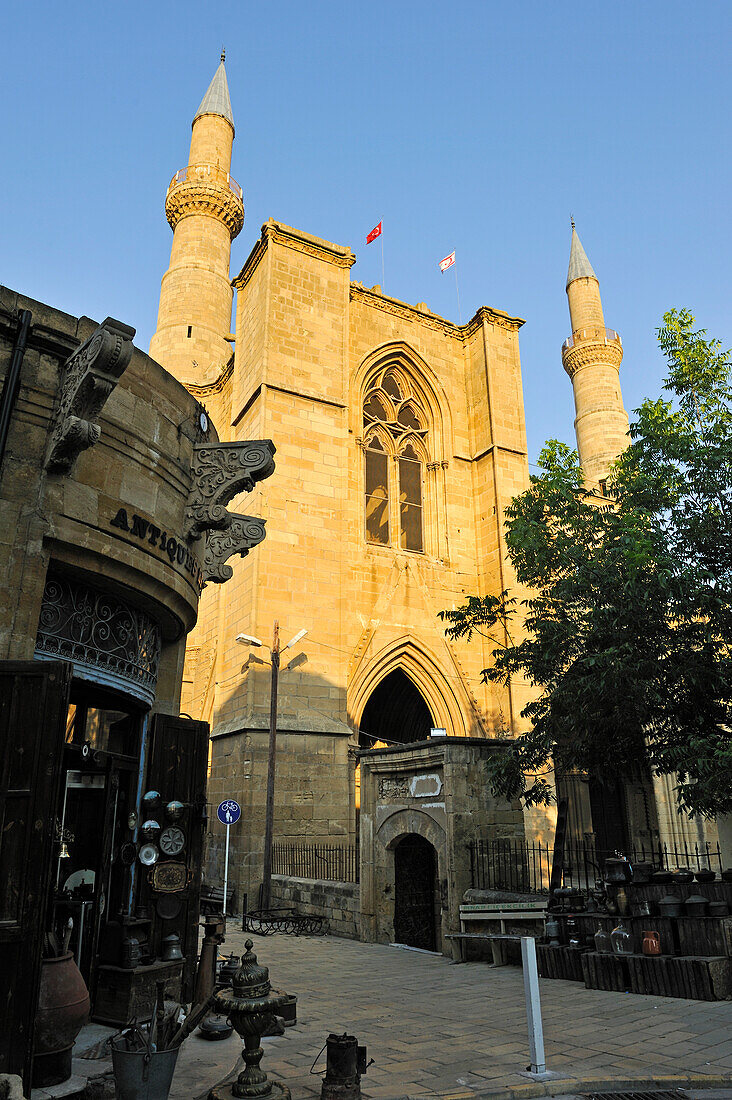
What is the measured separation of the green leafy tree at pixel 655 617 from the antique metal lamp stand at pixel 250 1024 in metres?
6.06

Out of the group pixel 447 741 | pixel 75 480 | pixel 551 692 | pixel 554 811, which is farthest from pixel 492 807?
pixel 554 811

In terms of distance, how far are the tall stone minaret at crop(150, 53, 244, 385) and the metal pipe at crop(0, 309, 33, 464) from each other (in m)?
22.8

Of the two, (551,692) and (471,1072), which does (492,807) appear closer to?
(551,692)

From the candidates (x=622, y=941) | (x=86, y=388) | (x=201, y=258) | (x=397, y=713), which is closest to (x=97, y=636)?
(x=86, y=388)

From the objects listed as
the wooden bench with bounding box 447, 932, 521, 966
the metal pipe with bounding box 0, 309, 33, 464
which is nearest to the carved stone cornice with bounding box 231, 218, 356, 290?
the metal pipe with bounding box 0, 309, 33, 464

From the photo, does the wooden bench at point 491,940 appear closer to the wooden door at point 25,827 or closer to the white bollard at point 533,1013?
the white bollard at point 533,1013

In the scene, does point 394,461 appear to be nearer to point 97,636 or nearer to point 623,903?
point 623,903

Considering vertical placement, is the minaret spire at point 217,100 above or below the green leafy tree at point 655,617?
above

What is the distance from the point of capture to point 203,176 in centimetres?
3167

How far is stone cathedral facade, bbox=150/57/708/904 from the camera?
51.5 ft

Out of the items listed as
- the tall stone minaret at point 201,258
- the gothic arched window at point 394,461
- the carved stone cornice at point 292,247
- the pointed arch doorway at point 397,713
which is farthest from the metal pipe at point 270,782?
the tall stone minaret at point 201,258

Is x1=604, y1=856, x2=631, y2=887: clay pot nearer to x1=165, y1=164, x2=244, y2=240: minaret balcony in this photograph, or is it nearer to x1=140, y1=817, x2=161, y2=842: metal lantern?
x1=140, y1=817, x2=161, y2=842: metal lantern

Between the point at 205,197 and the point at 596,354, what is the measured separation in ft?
56.1

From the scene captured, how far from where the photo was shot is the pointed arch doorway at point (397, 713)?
20984 millimetres
